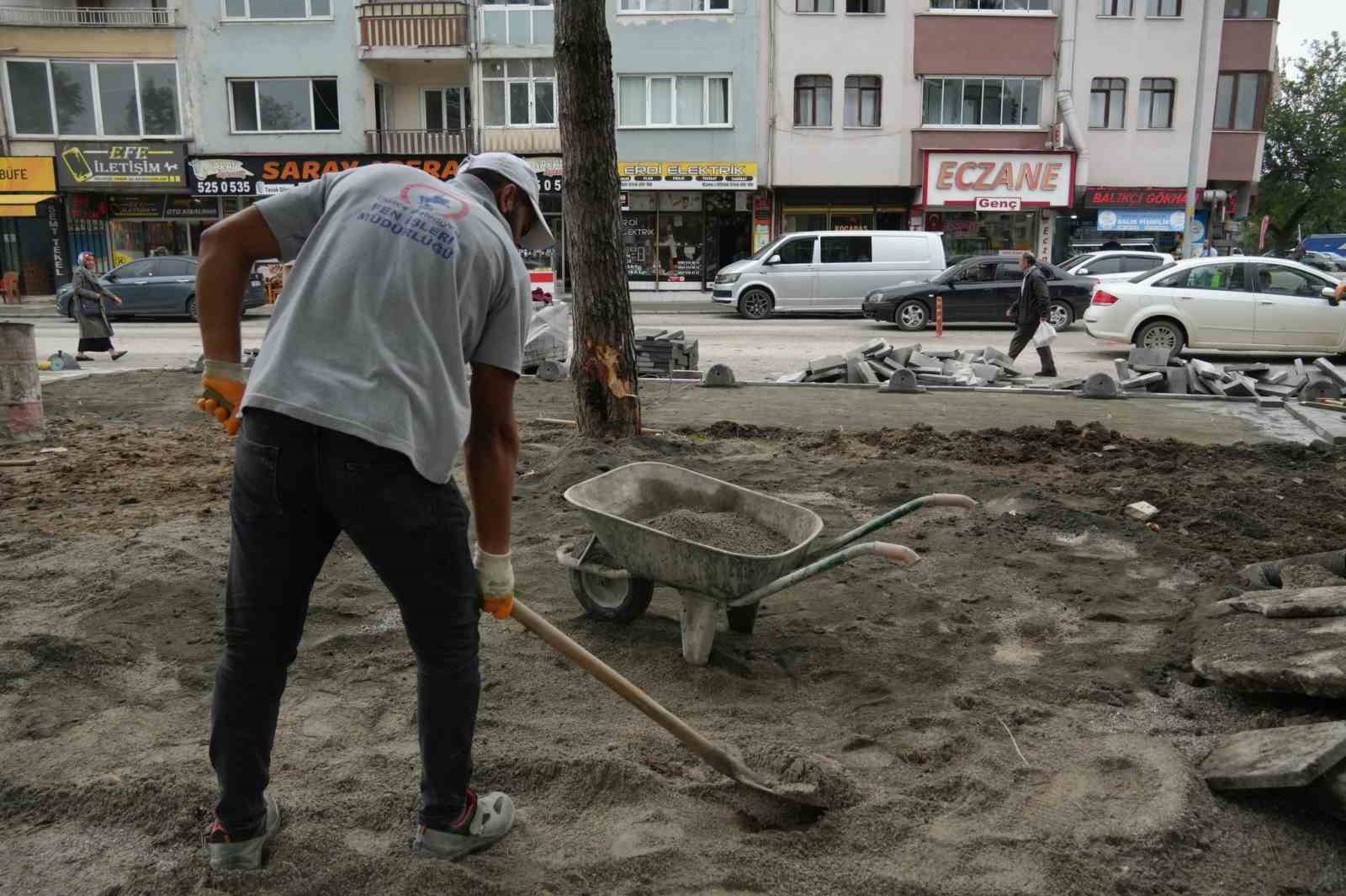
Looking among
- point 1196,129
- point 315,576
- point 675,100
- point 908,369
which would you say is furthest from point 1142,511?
point 675,100

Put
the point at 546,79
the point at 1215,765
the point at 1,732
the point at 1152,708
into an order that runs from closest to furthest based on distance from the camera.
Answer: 1. the point at 1215,765
2. the point at 1,732
3. the point at 1152,708
4. the point at 546,79

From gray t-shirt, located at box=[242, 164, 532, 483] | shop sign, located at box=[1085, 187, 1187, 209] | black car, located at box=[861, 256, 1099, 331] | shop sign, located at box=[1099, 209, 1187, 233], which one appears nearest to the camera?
gray t-shirt, located at box=[242, 164, 532, 483]

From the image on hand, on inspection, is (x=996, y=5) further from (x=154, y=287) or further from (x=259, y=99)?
(x=154, y=287)

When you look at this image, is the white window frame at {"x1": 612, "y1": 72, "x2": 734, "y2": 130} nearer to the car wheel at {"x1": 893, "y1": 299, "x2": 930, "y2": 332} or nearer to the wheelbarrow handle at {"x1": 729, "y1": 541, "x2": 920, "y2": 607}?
the car wheel at {"x1": 893, "y1": 299, "x2": 930, "y2": 332}

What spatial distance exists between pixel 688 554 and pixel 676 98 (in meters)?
26.6

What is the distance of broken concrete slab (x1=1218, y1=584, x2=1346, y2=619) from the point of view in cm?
373

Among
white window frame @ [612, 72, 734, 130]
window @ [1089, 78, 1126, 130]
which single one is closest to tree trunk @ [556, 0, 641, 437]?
white window frame @ [612, 72, 734, 130]

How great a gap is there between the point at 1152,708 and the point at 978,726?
67 centimetres

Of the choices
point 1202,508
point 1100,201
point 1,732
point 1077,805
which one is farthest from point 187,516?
point 1100,201

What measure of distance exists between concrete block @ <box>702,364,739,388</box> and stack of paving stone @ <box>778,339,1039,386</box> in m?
0.89

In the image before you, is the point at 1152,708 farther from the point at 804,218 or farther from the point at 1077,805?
the point at 804,218

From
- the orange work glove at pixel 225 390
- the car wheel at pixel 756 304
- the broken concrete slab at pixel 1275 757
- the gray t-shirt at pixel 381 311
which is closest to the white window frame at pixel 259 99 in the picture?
the car wheel at pixel 756 304

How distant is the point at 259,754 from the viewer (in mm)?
2594

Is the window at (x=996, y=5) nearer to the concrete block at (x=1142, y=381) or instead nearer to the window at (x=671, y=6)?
the window at (x=671, y=6)
